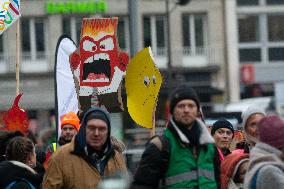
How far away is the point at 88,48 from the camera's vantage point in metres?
9.08

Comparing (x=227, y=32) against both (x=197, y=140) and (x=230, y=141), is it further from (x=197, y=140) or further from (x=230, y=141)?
(x=197, y=140)

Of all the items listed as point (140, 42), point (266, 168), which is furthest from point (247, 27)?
point (266, 168)

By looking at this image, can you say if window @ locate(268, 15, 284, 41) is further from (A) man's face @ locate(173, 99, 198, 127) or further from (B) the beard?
(A) man's face @ locate(173, 99, 198, 127)

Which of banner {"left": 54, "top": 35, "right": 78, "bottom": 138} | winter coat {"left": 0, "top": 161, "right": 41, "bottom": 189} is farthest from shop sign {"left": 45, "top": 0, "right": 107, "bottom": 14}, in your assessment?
winter coat {"left": 0, "top": 161, "right": 41, "bottom": 189}

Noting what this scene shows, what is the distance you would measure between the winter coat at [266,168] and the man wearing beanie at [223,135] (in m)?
2.77

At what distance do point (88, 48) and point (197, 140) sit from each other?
12.2ft

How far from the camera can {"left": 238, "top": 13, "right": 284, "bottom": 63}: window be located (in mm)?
38812

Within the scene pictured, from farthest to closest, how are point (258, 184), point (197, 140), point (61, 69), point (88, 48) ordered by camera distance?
point (61, 69)
point (88, 48)
point (197, 140)
point (258, 184)

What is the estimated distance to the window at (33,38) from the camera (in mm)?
37062

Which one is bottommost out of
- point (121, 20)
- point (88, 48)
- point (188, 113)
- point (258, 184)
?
point (258, 184)

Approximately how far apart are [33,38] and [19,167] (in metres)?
31.1

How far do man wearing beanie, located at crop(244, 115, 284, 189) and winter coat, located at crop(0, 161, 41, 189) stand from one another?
1.86 meters

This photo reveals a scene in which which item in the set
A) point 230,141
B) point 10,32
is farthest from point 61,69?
point 10,32

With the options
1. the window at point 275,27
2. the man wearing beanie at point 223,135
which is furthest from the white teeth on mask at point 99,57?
the window at point 275,27
